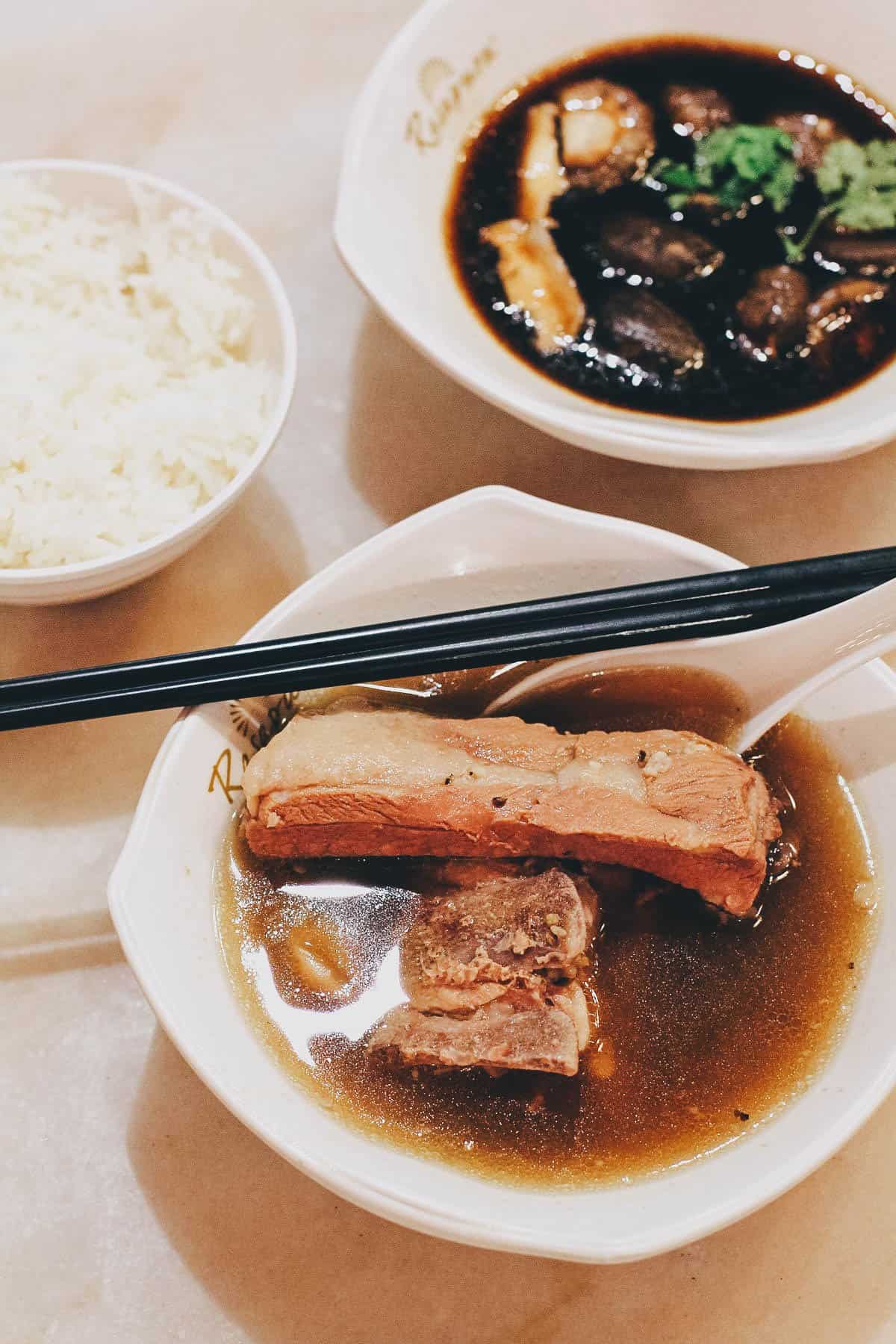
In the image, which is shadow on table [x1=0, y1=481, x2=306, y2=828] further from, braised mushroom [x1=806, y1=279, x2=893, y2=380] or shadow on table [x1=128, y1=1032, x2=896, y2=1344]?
braised mushroom [x1=806, y1=279, x2=893, y2=380]

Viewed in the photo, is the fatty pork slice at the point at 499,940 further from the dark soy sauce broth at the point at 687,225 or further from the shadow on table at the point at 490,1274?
the dark soy sauce broth at the point at 687,225

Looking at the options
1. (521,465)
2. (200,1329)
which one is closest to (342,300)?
(521,465)

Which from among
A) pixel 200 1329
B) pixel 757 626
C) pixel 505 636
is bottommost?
pixel 200 1329

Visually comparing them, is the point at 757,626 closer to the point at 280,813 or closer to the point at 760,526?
the point at 760,526

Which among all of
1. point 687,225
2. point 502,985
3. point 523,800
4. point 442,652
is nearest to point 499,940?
point 502,985

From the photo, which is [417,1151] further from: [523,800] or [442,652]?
[442,652]

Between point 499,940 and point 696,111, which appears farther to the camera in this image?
point 696,111
